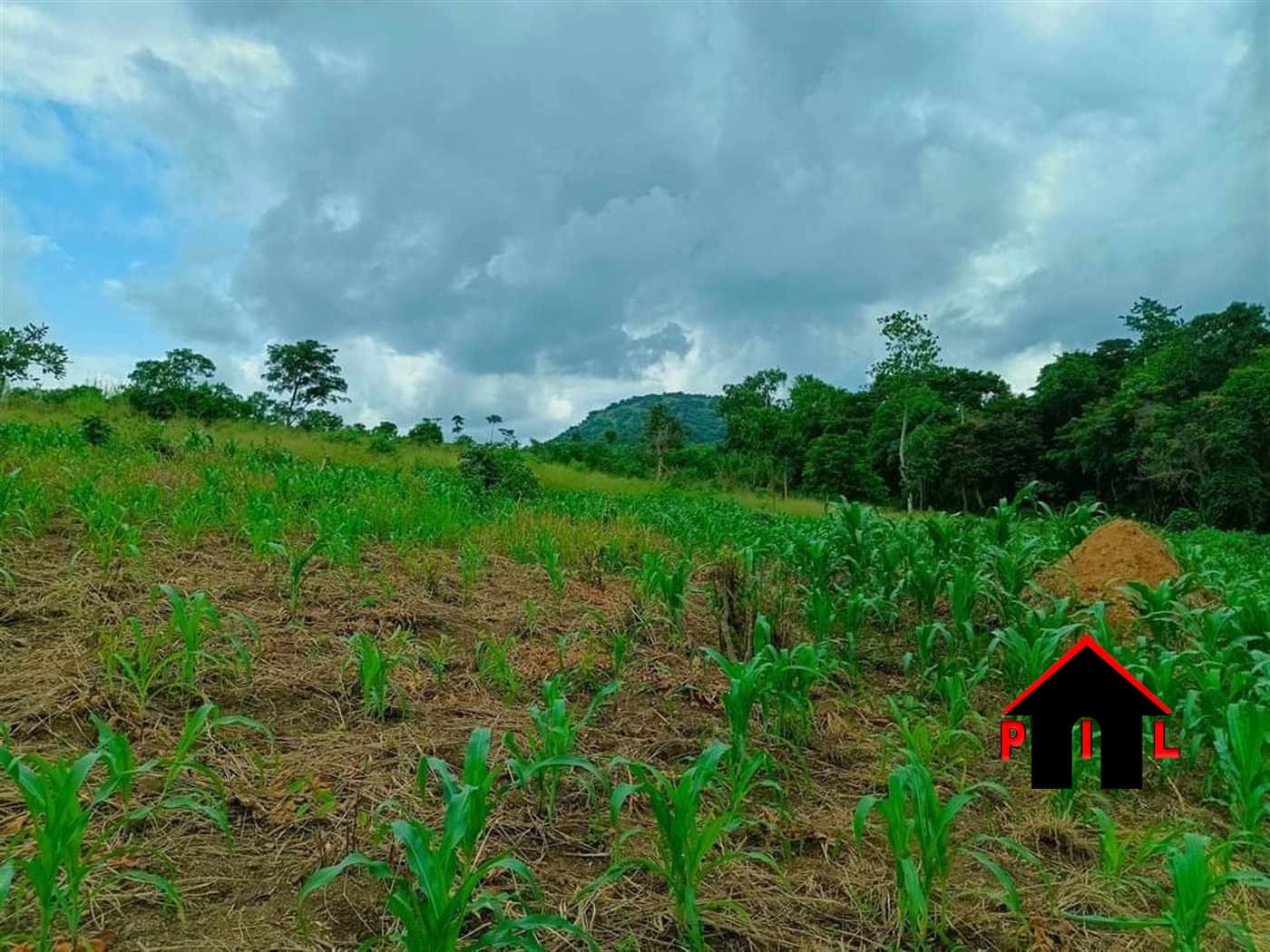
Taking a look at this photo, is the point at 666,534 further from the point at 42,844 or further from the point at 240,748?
the point at 42,844

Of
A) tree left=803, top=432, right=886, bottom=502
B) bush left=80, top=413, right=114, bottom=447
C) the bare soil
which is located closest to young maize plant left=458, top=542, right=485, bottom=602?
the bare soil

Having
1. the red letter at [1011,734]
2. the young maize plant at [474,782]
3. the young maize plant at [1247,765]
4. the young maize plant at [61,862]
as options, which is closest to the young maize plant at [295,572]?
the young maize plant at [61,862]

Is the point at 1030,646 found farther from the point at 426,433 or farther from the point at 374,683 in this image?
the point at 426,433

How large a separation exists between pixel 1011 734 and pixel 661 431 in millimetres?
31279

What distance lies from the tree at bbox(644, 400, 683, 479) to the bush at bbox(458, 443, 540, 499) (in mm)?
22418

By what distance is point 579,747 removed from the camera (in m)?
2.28

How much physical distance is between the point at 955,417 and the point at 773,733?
41228 millimetres

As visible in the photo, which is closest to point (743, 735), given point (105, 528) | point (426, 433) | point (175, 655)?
point (175, 655)

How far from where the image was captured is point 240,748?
2.10 meters

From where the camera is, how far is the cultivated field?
1.45 metres

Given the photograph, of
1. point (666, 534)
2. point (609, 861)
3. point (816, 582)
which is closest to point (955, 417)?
point (666, 534)

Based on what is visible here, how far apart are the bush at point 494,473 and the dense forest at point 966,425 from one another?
661 centimetres

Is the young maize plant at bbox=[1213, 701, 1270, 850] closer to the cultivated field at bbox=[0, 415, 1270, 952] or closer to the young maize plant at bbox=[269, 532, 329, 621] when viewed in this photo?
the cultivated field at bbox=[0, 415, 1270, 952]

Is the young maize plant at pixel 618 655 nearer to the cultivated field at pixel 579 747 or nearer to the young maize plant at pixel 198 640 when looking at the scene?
the cultivated field at pixel 579 747
